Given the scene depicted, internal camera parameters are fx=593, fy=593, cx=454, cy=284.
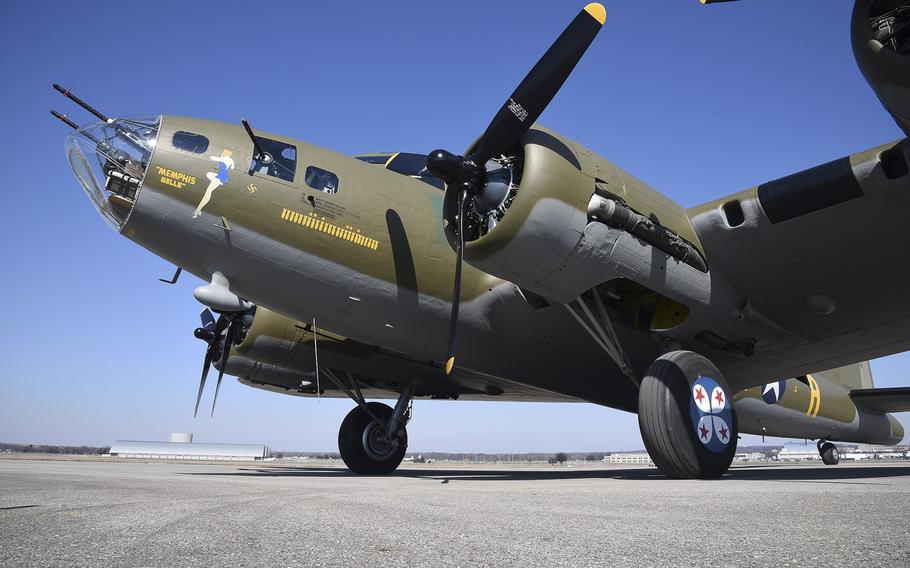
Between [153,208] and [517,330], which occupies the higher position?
[153,208]

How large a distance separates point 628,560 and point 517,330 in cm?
829

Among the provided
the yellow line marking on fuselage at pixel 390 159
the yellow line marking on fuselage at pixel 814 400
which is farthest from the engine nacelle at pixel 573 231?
the yellow line marking on fuselage at pixel 814 400

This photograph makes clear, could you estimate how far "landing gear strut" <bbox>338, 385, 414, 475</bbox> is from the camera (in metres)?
13.8

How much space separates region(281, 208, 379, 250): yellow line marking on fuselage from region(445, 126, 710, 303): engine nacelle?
6.29 ft

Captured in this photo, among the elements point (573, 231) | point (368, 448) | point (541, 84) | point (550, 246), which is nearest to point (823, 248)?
point (573, 231)

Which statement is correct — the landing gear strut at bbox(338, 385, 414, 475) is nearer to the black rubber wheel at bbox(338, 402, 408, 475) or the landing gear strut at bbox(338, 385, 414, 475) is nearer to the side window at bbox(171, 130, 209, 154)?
the black rubber wheel at bbox(338, 402, 408, 475)

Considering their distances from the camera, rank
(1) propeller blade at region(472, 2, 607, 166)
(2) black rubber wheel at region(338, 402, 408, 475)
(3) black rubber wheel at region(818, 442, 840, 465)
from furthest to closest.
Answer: (3) black rubber wheel at region(818, 442, 840, 465) → (2) black rubber wheel at region(338, 402, 408, 475) → (1) propeller blade at region(472, 2, 607, 166)

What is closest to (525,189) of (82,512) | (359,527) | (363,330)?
(363,330)

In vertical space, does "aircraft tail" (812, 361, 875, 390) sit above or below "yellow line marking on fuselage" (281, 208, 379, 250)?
below

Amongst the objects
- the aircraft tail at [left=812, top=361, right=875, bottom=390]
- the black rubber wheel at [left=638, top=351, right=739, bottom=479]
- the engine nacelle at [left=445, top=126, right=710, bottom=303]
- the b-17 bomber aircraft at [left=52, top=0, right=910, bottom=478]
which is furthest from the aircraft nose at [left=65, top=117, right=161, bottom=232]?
the aircraft tail at [left=812, top=361, right=875, bottom=390]

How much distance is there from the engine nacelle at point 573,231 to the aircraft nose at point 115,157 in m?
4.98

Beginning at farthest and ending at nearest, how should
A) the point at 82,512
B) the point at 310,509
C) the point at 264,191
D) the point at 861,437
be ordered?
the point at 861,437, the point at 264,191, the point at 310,509, the point at 82,512

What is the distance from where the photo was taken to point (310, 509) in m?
4.20

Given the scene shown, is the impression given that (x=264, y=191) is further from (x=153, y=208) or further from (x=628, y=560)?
(x=628, y=560)
